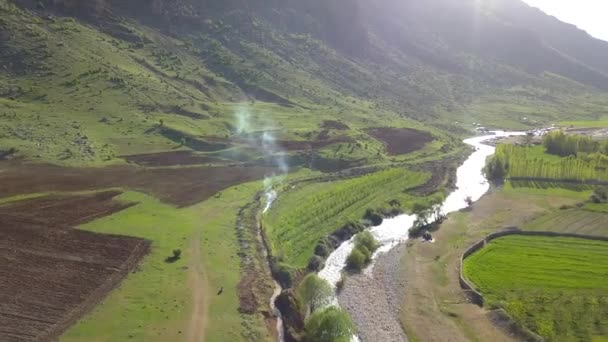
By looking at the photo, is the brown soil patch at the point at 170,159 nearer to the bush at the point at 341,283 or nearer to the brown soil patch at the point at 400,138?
the bush at the point at 341,283

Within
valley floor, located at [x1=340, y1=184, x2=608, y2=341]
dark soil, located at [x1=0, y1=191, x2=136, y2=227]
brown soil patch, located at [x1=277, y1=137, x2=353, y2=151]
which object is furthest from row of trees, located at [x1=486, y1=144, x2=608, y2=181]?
dark soil, located at [x1=0, y1=191, x2=136, y2=227]

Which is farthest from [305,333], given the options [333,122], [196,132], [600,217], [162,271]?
[333,122]

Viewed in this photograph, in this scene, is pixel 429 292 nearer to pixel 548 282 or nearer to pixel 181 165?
pixel 548 282

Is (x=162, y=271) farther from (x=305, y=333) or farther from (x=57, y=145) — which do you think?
(x=57, y=145)

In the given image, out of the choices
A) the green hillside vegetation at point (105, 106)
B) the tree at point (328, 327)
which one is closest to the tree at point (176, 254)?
the tree at point (328, 327)

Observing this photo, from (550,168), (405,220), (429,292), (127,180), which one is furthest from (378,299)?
(550,168)

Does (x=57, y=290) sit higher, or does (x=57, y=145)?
(x=57, y=145)
